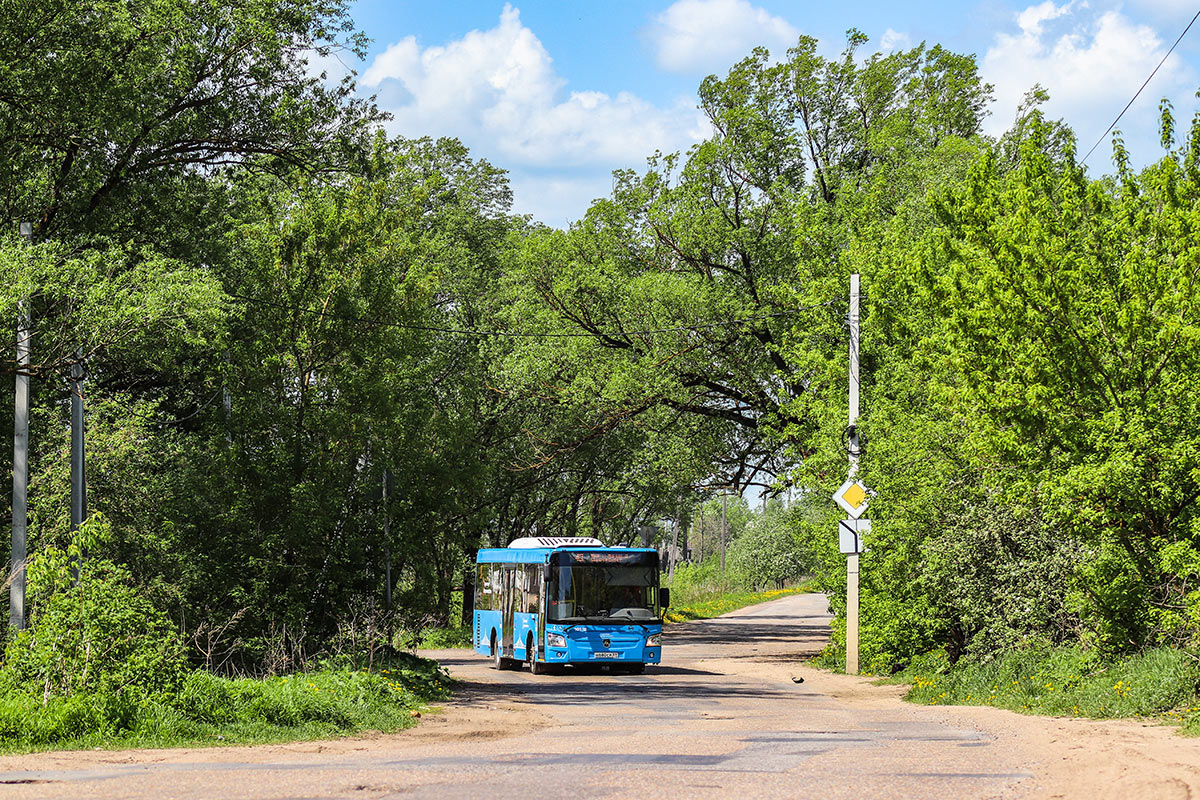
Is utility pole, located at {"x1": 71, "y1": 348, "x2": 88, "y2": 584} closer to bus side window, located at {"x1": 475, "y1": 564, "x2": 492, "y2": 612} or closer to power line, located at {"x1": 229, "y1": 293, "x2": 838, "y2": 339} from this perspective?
power line, located at {"x1": 229, "y1": 293, "x2": 838, "y2": 339}

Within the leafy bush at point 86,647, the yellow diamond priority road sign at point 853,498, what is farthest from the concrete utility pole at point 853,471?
Answer: the leafy bush at point 86,647

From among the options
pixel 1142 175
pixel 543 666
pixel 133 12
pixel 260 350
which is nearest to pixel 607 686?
pixel 543 666

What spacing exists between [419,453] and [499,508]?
21405mm

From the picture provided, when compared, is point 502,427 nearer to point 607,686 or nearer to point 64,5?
point 607,686

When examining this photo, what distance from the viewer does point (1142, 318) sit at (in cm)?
1584

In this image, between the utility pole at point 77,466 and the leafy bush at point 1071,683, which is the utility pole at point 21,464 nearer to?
the utility pole at point 77,466

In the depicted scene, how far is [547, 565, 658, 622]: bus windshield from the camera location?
1030 inches

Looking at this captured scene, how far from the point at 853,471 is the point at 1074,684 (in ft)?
26.8

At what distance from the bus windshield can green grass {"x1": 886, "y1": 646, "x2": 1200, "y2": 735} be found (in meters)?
6.48

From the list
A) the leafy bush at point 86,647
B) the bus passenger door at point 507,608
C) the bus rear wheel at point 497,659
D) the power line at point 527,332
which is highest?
the power line at point 527,332

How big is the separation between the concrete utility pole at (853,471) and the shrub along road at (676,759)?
16.8ft

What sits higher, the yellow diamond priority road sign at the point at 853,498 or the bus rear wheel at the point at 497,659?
the yellow diamond priority road sign at the point at 853,498

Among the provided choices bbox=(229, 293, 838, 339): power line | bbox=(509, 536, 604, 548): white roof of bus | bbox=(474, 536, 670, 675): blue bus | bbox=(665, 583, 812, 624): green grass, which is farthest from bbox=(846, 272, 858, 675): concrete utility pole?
bbox=(665, 583, 812, 624): green grass

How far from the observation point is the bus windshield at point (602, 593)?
26.2 metres
